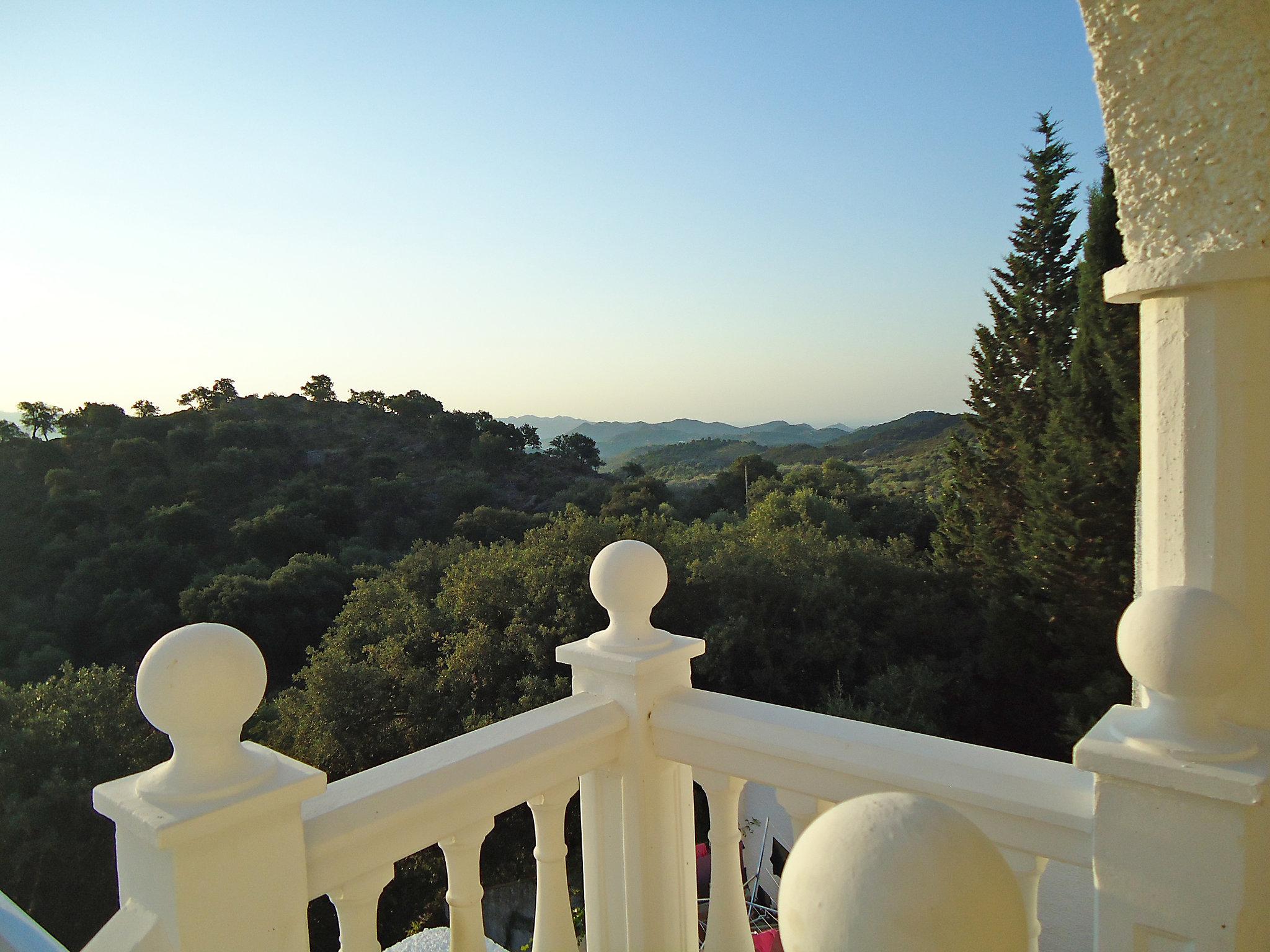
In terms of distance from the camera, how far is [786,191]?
11000 millimetres

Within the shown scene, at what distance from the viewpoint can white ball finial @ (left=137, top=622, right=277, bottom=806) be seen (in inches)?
33.8

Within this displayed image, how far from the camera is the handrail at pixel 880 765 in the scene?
1022 millimetres

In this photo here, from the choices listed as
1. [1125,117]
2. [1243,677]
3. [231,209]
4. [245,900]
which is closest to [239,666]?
[245,900]

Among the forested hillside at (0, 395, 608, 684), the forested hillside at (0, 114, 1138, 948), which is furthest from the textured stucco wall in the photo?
the forested hillside at (0, 395, 608, 684)

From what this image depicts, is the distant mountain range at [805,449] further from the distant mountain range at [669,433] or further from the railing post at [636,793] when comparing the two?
the railing post at [636,793]

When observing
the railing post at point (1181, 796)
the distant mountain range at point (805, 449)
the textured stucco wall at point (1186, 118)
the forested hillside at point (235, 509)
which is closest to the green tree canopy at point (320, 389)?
the forested hillside at point (235, 509)

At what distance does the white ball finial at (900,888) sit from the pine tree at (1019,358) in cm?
1264

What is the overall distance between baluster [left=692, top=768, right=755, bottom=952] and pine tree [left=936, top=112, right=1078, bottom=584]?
38.6 ft

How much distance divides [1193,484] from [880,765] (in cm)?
60

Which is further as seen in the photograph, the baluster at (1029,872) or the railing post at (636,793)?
the railing post at (636,793)

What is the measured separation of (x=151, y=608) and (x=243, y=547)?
125 inches

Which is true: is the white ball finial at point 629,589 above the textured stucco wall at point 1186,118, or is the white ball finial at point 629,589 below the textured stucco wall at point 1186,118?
below

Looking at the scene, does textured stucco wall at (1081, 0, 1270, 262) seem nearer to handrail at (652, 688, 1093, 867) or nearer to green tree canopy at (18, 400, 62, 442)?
handrail at (652, 688, 1093, 867)

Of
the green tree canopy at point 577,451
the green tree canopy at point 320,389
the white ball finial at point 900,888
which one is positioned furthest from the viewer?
the green tree canopy at point 320,389
